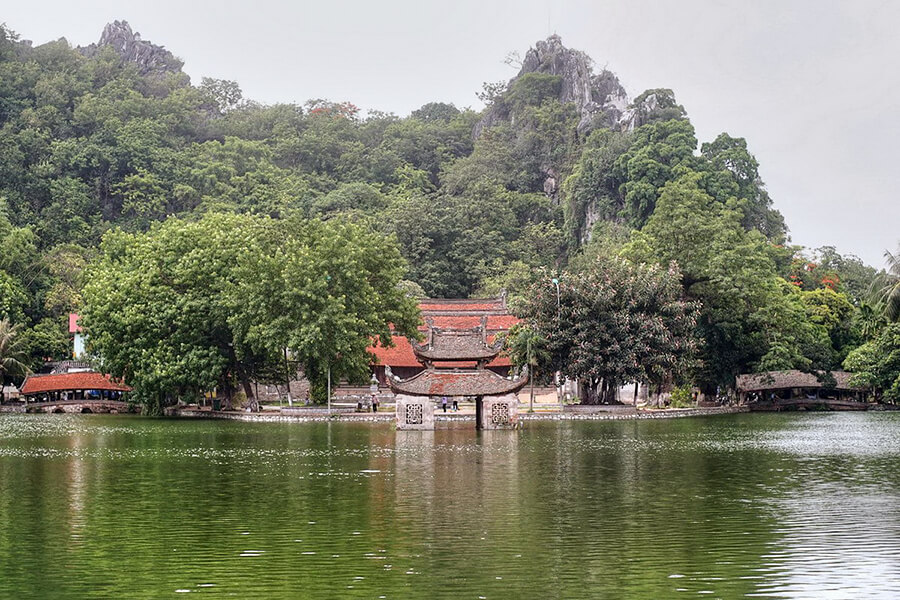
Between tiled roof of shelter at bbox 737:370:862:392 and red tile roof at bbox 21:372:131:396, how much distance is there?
32.8 meters

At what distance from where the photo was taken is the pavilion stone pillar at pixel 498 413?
43844 mm

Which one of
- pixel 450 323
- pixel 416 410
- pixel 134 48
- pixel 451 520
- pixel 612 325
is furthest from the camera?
pixel 134 48

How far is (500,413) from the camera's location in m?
44.0

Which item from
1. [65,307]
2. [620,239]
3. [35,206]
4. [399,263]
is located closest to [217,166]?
[35,206]

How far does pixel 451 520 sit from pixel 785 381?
4842cm

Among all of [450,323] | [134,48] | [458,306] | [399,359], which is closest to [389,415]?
[399,359]

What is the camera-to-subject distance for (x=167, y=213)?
89688 mm

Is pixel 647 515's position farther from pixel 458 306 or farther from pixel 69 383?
pixel 458 306

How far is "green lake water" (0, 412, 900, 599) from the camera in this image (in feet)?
48.7

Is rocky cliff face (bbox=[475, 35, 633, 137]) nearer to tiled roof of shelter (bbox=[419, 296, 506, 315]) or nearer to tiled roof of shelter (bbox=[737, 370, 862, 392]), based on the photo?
tiled roof of shelter (bbox=[419, 296, 506, 315])

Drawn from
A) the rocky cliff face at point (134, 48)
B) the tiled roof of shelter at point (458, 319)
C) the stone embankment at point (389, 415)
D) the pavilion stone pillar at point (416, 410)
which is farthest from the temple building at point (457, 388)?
the rocky cliff face at point (134, 48)

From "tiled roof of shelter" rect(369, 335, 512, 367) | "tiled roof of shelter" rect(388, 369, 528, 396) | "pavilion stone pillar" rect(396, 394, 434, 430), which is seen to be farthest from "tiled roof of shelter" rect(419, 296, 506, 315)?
"tiled roof of shelter" rect(388, 369, 528, 396)

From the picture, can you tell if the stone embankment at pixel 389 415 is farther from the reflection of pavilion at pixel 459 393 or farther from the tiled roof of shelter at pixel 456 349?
the reflection of pavilion at pixel 459 393

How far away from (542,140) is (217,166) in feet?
93.7
